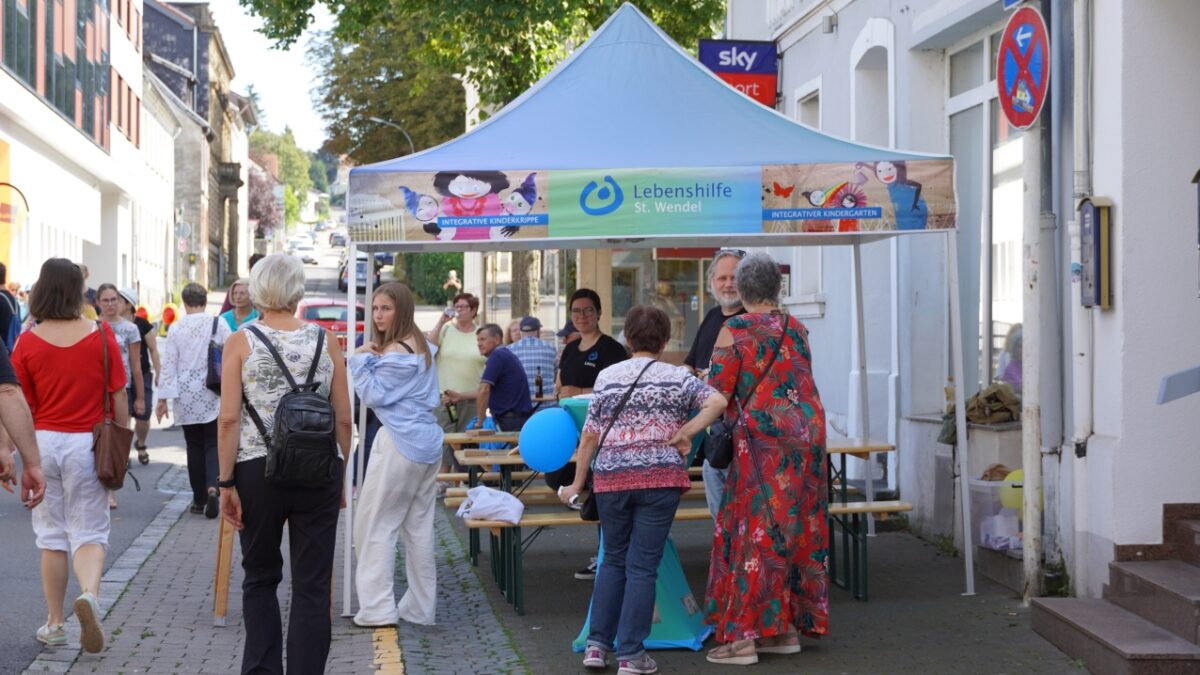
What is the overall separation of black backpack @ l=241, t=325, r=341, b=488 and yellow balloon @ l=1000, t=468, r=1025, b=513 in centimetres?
468

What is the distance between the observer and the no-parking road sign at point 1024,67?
8.26 meters

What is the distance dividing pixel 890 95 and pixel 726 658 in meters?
6.26

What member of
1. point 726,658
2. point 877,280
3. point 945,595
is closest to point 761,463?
point 726,658

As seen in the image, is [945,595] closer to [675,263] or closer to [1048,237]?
[1048,237]

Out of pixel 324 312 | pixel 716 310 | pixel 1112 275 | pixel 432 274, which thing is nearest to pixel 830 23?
pixel 716 310

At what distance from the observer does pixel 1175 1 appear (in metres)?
8.00

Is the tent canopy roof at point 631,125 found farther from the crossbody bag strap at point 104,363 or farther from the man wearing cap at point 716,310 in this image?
the crossbody bag strap at point 104,363

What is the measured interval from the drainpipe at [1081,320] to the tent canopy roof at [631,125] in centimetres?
93

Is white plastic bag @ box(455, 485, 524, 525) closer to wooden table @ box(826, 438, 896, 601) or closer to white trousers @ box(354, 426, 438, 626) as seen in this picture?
white trousers @ box(354, 426, 438, 626)

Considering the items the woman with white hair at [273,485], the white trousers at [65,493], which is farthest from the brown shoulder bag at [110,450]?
the woman with white hair at [273,485]

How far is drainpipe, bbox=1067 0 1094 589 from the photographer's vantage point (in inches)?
322

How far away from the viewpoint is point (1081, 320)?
27.1 feet

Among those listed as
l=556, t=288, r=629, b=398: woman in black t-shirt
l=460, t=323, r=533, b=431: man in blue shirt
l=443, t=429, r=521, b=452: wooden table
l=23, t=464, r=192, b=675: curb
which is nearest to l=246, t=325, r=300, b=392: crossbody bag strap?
l=23, t=464, r=192, b=675: curb

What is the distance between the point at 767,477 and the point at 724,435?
28 cm
